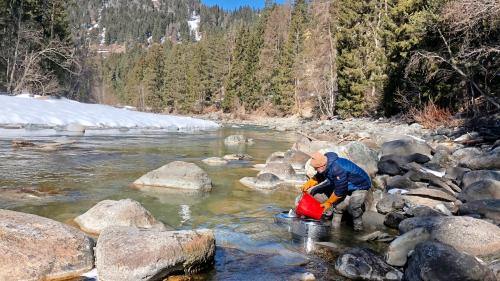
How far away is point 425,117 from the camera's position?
20.6 meters

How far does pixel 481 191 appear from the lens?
787cm

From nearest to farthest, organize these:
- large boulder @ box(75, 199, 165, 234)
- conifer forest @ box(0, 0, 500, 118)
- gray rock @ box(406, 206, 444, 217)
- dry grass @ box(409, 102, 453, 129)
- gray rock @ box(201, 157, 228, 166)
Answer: large boulder @ box(75, 199, 165, 234) < gray rock @ box(406, 206, 444, 217) < gray rock @ box(201, 157, 228, 166) < conifer forest @ box(0, 0, 500, 118) < dry grass @ box(409, 102, 453, 129)

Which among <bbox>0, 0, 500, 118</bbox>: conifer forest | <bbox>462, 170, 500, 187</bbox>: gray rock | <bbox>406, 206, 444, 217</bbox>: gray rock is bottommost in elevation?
<bbox>406, 206, 444, 217</bbox>: gray rock

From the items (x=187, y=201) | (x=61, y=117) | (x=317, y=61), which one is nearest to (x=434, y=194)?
(x=187, y=201)

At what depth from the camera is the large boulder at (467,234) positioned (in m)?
5.67

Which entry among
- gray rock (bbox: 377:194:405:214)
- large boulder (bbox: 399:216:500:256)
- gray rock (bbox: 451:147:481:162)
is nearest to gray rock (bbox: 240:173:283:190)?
gray rock (bbox: 377:194:405:214)

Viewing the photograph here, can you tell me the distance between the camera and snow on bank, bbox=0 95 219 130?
2205cm

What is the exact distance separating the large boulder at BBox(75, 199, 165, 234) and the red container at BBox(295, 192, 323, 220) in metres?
2.46

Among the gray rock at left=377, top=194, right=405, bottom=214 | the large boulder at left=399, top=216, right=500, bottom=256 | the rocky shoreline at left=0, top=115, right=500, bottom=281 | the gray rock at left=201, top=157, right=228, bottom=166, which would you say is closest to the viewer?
the rocky shoreline at left=0, top=115, right=500, bottom=281

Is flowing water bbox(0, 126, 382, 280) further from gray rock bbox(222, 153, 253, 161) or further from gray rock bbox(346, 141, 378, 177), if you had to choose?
gray rock bbox(346, 141, 378, 177)

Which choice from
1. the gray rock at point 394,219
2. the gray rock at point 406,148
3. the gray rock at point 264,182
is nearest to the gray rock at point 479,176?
the gray rock at point 394,219

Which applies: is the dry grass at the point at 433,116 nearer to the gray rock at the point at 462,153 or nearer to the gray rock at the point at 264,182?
the gray rock at the point at 462,153

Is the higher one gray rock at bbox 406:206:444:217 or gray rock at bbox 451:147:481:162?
gray rock at bbox 451:147:481:162

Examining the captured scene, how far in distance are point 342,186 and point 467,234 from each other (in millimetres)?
2290
